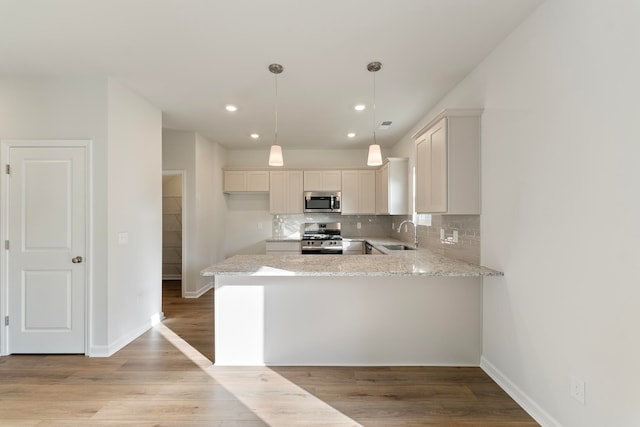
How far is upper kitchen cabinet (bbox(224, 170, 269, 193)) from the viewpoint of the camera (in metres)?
5.86

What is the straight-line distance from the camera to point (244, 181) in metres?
5.87

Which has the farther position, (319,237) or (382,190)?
(319,237)

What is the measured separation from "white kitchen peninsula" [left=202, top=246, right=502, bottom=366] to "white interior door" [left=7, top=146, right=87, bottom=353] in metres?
1.51

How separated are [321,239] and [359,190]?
1173 millimetres

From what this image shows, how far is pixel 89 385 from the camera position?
2.44 meters

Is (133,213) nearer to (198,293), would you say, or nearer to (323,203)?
(198,293)

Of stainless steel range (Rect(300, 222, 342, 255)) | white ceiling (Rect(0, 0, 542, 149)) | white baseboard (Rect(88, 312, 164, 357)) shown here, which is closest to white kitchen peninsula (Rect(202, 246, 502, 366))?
white baseboard (Rect(88, 312, 164, 357))

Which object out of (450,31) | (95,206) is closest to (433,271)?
(450,31)

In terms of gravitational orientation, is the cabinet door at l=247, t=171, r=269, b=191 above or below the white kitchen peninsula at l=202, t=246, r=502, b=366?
above

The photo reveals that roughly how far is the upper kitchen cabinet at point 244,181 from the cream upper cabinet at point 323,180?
78 cm

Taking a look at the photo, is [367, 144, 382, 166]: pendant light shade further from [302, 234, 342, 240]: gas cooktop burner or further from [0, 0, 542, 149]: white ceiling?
[302, 234, 342, 240]: gas cooktop burner

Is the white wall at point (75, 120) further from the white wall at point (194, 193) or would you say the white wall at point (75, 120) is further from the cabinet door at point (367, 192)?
the cabinet door at point (367, 192)

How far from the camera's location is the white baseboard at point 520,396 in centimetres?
191

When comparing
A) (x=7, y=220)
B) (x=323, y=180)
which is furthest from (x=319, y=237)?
(x=7, y=220)
